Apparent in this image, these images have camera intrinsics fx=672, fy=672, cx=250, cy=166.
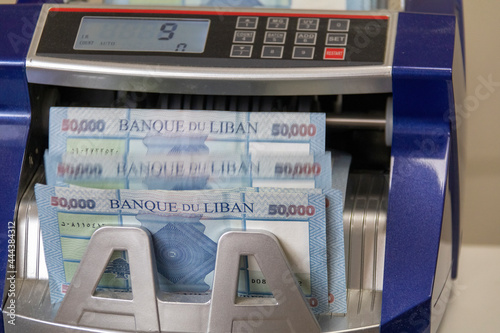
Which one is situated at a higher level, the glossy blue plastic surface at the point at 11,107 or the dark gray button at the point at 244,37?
the dark gray button at the point at 244,37

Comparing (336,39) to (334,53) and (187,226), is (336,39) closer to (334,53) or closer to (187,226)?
(334,53)

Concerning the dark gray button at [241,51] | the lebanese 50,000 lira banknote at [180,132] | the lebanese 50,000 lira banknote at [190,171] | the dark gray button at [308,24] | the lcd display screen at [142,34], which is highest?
the dark gray button at [308,24]

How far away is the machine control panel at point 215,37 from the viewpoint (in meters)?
0.61

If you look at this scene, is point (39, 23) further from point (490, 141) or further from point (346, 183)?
point (490, 141)

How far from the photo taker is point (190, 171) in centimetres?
62

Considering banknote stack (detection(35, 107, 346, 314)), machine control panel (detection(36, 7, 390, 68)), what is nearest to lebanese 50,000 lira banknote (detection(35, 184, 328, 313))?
banknote stack (detection(35, 107, 346, 314))

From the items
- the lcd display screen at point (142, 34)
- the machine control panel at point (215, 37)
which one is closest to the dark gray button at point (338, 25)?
the machine control panel at point (215, 37)

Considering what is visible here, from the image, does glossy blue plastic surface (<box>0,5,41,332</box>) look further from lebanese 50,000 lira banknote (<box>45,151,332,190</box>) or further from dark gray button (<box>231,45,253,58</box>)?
dark gray button (<box>231,45,253,58</box>)

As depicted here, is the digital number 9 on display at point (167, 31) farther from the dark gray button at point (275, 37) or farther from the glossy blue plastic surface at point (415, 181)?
the glossy blue plastic surface at point (415, 181)

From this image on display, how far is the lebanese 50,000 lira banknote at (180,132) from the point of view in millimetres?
617

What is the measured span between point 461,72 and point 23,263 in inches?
18.5

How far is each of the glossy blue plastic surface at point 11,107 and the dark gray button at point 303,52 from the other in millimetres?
254

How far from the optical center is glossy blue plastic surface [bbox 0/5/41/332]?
0.64 m

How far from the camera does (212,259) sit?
24.5 inches
